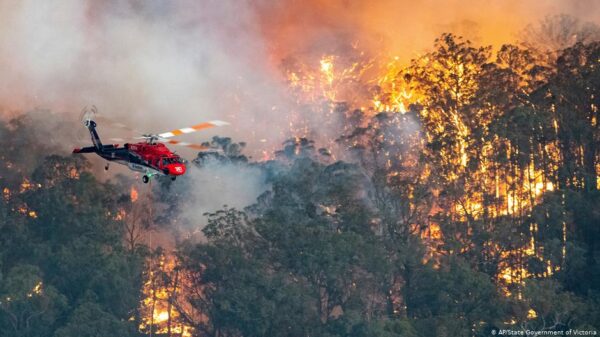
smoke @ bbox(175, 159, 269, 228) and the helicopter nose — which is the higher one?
smoke @ bbox(175, 159, 269, 228)

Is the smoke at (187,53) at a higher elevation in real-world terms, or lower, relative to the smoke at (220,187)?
higher

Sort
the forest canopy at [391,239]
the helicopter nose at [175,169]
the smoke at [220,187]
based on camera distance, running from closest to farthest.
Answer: the helicopter nose at [175,169] → the forest canopy at [391,239] → the smoke at [220,187]

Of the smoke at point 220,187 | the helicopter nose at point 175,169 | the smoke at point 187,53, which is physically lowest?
the helicopter nose at point 175,169

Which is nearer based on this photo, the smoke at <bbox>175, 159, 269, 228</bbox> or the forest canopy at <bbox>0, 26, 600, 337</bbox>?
the forest canopy at <bbox>0, 26, 600, 337</bbox>

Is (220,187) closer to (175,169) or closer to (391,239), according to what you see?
(391,239)

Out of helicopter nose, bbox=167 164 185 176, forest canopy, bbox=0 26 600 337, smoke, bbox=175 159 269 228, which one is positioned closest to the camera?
helicopter nose, bbox=167 164 185 176

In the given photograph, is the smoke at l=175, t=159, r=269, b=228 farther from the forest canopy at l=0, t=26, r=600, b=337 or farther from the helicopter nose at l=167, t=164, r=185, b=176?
the helicopter nose at l=167, t=164, r=185, b=176

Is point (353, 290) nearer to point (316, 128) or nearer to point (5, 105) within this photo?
point (316, 128)

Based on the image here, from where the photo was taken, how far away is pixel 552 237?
9312 centimetres

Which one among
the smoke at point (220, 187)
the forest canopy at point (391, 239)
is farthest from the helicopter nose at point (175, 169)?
the smoke at point (220, 187)

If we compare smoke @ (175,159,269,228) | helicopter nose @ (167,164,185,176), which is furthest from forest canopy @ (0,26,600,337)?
helicopter nose @ (167,164,185,176)

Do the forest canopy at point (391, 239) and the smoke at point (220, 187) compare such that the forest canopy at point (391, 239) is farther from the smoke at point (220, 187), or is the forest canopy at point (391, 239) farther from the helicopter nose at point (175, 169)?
the helicopter nose at point (175, 169)

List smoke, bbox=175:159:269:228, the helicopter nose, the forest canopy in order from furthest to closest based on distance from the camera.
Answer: smoke, bbox=175:159:269:228
the forest canopy
the helicopter nose

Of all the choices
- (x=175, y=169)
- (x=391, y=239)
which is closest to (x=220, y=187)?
(x=391, y=239)
